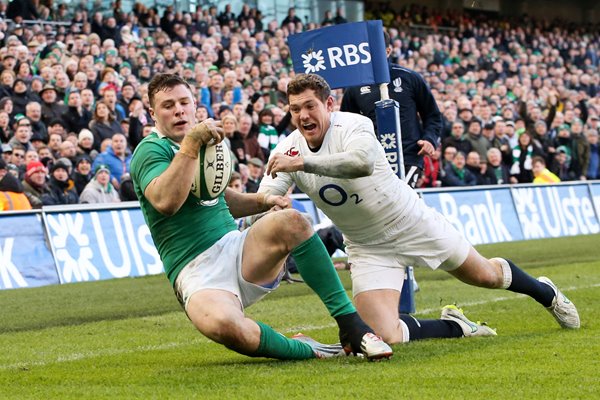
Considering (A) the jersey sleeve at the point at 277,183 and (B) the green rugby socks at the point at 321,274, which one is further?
(A) the jersey sleeve at the point at 277,183

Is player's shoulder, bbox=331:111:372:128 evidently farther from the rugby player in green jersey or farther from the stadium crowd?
the stadium crowd

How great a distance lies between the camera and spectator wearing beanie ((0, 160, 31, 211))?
45.3ft

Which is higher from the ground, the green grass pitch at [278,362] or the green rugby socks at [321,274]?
the green rugby socks at [321,274]

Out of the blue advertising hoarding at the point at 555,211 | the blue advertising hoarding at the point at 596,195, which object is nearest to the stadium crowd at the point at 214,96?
the blue advertising hoarding at the point at 555,211

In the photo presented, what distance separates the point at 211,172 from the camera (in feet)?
20.7

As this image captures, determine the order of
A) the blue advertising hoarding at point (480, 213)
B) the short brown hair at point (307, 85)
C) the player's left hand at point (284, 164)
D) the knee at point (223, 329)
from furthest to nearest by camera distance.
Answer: the blue advertising hoarding at point (480, 213) < the short brown hair at point (307, 85) < the player's left hand at point (284, 164) < the knee at point (223, 329)

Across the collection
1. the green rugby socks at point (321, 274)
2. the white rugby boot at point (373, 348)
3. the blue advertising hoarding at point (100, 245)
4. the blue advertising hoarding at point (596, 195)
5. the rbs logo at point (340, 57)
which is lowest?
the blue advertising hoarding at point (596, 195)

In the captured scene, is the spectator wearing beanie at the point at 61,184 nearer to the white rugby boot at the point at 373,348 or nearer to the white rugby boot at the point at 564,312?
the white rugby boot at the point at 564,312

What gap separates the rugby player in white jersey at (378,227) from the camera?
684cm

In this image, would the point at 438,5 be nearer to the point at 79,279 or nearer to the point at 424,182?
the point at 424,182

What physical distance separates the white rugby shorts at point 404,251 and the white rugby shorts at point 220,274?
3.50 ft

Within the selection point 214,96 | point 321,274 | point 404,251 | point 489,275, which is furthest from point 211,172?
point 214,96

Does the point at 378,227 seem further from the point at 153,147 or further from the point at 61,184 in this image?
the point at 61,184

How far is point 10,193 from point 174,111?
7988 millimetres
